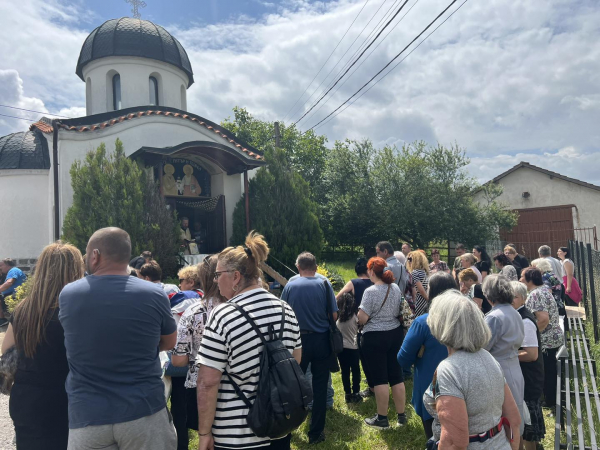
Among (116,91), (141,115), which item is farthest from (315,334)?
(116,91)

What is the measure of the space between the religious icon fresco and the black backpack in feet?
40.5

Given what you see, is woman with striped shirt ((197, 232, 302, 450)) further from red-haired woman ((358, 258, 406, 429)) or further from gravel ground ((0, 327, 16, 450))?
gravel ground ((0, 327, 16, 450))

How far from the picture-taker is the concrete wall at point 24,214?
13.8m

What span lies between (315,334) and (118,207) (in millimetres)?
8494

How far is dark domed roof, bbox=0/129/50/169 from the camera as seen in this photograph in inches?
548

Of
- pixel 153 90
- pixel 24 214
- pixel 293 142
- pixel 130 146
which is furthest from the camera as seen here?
pixel 293 142

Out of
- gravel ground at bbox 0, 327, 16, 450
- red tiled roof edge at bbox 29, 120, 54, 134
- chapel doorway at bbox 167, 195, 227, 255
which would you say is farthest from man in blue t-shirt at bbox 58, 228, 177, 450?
chapel doorway at bbox 167, 195, 227, 255

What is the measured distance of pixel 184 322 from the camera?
3350 millimetres

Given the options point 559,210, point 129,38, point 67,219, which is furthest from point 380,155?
point 67,219

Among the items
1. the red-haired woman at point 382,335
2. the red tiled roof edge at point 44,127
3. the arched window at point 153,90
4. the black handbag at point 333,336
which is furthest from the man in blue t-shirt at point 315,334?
the arched window at point 153,90

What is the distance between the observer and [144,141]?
13.6m

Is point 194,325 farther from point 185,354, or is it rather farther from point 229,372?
point 229,372

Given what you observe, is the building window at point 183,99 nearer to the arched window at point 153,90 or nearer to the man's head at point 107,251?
the arched window at point 153,90

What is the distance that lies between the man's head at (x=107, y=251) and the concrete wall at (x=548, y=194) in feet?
77.6
